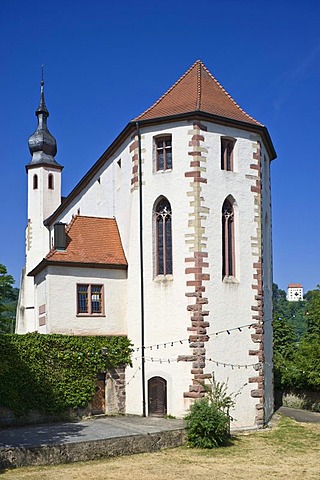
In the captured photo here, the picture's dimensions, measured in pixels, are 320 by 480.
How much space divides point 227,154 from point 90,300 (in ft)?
25.2

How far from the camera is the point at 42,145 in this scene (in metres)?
42.7

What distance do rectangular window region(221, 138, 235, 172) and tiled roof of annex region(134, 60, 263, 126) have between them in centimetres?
92

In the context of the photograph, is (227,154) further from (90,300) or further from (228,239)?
(90,300)

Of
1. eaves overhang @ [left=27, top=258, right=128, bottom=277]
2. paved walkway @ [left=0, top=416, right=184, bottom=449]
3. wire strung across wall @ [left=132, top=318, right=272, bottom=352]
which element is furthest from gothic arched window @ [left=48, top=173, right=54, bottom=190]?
paved walkway @ [left=0, top=416, right=184, bottom=449]

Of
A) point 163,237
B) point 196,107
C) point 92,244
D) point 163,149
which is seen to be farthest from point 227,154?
point 92,244

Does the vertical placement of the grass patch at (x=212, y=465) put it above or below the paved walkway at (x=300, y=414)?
above

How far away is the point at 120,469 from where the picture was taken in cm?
1662

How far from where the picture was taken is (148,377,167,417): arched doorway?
2314 cm

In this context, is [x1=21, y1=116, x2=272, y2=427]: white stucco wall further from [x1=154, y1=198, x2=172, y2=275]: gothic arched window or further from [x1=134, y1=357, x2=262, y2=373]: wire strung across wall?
[x1=154, y1=198, x2=172, y2=275]: gothic arched window

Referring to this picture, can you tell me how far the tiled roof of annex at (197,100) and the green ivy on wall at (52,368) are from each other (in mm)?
8959

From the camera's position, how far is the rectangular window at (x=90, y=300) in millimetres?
24516

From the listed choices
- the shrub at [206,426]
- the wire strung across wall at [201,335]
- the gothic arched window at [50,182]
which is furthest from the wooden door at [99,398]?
the gothic arched window at [50,182]

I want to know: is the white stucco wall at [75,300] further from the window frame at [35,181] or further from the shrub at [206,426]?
the window frame at [35,181]

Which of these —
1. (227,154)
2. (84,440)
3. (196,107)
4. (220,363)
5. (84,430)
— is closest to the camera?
(84,440)
